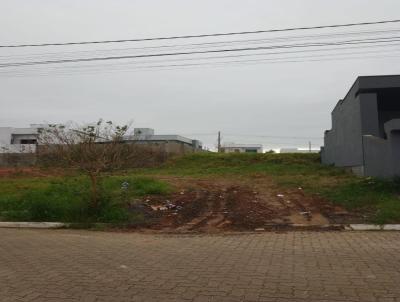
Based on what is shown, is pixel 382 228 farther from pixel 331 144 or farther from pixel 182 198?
pixel 331 144

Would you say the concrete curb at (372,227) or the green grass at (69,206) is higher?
the green grass at (69,206)

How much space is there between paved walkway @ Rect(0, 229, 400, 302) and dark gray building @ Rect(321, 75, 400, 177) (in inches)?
238

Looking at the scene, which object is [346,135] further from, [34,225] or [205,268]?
[205,268]

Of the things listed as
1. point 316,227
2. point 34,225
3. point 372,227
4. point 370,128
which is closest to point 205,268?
point 316,227

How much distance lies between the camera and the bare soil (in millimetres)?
12562

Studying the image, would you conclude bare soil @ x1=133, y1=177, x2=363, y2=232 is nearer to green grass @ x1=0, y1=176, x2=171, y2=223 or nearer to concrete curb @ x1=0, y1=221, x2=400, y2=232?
concrete curb @ x1=0, y1=221, x2=400, y2=232

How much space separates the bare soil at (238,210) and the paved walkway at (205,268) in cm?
163

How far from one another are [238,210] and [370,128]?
28.0ft

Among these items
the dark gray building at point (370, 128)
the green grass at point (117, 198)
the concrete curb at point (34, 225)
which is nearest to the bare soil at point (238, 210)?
the green grass at point (117, 198)

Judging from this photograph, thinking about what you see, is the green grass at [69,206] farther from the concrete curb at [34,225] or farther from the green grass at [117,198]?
the concrete curb at [34,225]

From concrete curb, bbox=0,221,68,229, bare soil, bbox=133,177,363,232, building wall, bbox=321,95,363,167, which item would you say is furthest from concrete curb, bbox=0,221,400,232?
building wall, bbox=321,95,363,167

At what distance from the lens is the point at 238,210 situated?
14.4 m

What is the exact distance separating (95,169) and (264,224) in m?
4.76

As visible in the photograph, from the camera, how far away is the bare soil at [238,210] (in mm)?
12562
